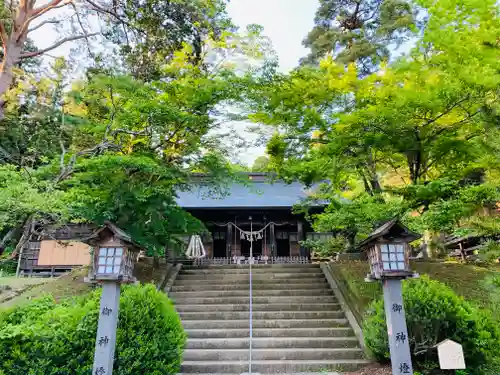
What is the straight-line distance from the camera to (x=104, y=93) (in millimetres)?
9297

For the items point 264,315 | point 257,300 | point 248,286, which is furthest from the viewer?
point 248,286

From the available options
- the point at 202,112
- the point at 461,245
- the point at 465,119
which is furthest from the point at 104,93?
the point at 461,245

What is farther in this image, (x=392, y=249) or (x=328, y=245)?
(x=328, y=245)

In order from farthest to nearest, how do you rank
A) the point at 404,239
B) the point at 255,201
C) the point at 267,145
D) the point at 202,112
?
the point at 255,201 < the point at 267,145 < the point at 202,112 < the point at 404,239

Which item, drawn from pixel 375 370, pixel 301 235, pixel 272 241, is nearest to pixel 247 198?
pixel 272 241

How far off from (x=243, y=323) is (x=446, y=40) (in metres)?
8.85

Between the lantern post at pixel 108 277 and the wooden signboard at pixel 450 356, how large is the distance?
4.74 meters

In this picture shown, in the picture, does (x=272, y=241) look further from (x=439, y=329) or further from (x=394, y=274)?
(x=394, y=274)

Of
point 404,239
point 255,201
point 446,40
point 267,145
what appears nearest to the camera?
point 404,239

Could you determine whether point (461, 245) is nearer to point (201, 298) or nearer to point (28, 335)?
point (201, 298)

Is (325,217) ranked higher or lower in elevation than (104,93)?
lower

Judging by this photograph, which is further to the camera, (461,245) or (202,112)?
(461,245)

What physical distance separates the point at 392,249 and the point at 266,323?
4701 mm

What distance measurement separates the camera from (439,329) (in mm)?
5605
